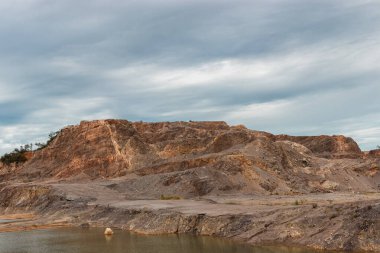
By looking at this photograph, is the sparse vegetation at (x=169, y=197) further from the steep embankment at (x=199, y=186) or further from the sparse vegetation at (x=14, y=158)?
the sparse vegetation at (x=14, y=158)

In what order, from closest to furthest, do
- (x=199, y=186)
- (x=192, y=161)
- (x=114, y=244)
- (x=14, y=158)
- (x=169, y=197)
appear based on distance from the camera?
(x=114, y=244) < (x=169, y=197) < (x=199, y=186) < (x=192, y=161) < (x=14, y=158)

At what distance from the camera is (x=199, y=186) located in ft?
183

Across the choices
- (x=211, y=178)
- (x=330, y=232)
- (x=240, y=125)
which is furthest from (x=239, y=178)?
(x=240, y=125)

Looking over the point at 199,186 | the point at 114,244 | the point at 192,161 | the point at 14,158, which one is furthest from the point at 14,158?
the point at 114,244

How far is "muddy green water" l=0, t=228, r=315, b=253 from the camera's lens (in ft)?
86.1

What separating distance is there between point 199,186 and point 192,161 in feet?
43.9

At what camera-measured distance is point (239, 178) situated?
5728cm

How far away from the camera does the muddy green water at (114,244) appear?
2625 centimetres

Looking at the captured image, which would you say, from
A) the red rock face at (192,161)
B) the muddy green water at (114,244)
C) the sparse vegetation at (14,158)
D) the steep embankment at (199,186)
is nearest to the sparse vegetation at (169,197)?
the steep embankment at (199,186)

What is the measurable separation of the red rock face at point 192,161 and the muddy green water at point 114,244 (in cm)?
2146

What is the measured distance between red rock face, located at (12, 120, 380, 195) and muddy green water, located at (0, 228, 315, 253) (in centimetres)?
2146

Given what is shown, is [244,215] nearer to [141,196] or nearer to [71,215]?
[71,215]

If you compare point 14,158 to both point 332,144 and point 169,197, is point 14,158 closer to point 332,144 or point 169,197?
point 169,197

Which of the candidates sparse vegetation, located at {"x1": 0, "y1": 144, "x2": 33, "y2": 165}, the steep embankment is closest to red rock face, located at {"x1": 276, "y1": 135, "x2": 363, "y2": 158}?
the steep embankment
